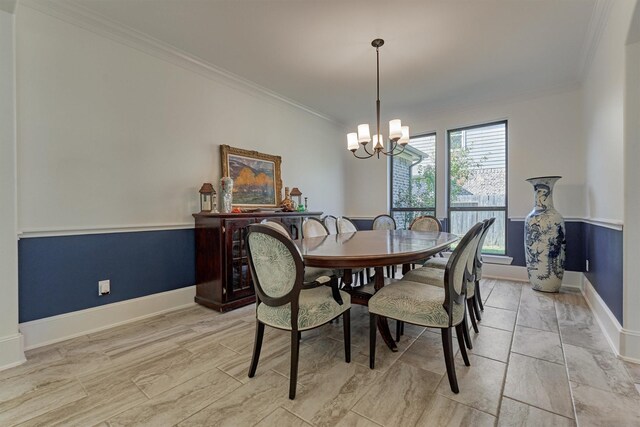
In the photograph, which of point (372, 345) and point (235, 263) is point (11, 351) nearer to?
point (235, 263)

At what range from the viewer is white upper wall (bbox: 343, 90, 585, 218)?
3705 millimetres

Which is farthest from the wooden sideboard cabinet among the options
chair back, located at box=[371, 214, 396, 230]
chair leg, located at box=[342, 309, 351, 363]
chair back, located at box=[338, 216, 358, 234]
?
chair back, located at box=[371, 214, 396, 230]

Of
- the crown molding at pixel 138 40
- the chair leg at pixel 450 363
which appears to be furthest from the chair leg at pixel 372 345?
the crown molding at pixel 138 40

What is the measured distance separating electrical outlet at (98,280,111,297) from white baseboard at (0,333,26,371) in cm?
58

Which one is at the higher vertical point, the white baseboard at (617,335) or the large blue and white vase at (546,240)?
the large blue and white vase at (546,240)

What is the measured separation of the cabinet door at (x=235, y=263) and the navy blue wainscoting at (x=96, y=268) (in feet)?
1.73

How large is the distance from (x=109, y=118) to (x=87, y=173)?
0.54 meters

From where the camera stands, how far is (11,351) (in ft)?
6.34

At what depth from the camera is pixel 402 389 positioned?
1635 mm

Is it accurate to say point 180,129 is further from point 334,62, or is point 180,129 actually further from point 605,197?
point 605,197

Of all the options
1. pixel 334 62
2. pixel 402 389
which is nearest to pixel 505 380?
pixel 402 389

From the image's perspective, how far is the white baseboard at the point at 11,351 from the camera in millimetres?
1901

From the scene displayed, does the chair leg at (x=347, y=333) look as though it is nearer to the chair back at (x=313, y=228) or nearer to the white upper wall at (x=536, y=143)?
the chair back at (x=313, y=228)

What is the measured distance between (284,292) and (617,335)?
95.3 inches
